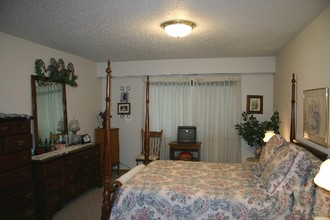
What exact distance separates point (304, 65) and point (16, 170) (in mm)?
3676

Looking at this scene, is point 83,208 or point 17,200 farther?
point 83,208

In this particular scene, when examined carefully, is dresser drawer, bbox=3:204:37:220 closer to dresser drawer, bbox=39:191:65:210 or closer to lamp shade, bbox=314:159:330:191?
dresser drawer, bbox=39:191:65:210

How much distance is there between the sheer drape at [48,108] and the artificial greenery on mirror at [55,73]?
0.38 feet

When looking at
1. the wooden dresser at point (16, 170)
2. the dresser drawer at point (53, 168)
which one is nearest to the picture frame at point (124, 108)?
the dresser drawer at point (53, 168)

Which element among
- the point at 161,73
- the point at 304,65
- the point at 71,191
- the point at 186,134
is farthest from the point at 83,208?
the point at 304,65

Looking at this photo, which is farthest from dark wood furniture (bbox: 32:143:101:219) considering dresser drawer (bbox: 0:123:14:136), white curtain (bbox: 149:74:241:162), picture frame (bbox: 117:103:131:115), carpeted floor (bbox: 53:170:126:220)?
white curtain (bbox: 149:74:241:162)

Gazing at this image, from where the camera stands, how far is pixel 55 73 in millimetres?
4102

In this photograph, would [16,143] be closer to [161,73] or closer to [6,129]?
[6,129]

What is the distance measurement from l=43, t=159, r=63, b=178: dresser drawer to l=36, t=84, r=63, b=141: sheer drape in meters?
0.60

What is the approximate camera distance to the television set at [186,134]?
17.1 feet

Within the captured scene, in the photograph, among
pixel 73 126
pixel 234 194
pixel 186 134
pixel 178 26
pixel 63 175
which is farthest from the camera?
pixel 186 134

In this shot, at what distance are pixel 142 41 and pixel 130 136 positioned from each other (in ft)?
8.72

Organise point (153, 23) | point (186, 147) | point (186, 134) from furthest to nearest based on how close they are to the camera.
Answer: point (186, 134), point (186, 147), point (153, 23)

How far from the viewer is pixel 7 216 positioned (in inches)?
106
